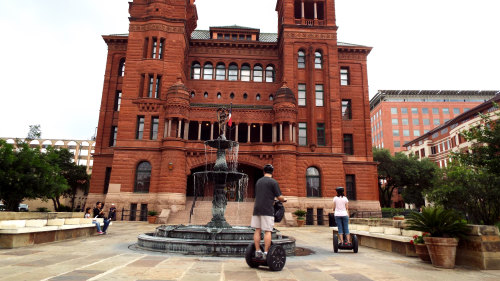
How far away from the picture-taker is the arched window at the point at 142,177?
31.0 metres

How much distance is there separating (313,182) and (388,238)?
2177cm

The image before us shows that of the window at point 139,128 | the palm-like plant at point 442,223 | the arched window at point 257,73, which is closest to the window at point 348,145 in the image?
the arched window at point 257,73

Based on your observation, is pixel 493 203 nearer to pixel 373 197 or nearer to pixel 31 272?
pixel 31 272

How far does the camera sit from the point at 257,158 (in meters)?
32.0

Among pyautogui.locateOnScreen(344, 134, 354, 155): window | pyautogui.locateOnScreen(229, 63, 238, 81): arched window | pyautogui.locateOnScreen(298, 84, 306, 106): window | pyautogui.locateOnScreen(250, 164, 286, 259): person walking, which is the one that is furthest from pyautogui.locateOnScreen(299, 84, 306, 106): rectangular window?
pyautogui.locateOnScreen(250, 164, 286, 259): person walking

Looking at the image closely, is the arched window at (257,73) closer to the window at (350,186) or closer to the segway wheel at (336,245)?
the window at (350,186)

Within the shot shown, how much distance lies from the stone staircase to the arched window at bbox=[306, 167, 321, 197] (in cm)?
658

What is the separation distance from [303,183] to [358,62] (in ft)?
58.2

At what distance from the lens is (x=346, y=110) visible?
3788 centimetres

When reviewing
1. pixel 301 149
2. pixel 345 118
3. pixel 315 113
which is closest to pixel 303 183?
pixel 301 149

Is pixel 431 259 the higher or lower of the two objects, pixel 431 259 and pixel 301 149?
the lower

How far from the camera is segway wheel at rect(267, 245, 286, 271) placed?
20.9 ft

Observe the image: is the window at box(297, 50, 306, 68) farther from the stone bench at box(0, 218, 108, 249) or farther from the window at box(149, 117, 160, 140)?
the stone bench at box(0, 218, 108, 249)

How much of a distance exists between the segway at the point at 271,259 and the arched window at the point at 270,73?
3320cm
